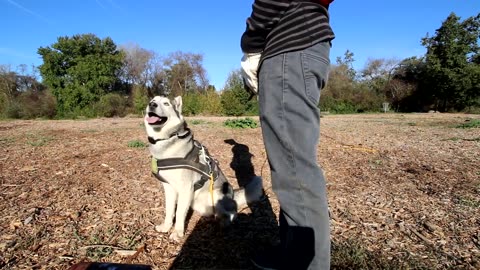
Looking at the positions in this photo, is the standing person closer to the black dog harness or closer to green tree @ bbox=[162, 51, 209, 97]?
the black dog harness

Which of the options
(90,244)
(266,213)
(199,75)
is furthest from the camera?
(199,75)

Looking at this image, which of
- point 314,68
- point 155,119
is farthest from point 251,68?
point 155,119

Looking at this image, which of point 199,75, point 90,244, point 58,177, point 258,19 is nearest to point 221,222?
point 90,244

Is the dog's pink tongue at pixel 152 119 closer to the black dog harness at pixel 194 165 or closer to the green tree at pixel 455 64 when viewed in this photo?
the black dog harness at pixel 194 165

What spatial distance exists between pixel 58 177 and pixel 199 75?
38417mm

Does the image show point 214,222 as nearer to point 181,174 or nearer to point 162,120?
point 181,174

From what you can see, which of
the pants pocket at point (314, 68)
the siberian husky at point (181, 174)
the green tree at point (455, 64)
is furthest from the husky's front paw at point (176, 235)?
the green tree at point (455, 64)

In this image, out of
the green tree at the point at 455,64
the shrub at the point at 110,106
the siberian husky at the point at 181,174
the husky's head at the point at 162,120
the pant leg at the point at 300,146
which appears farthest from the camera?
the green tree at the point at 455,64

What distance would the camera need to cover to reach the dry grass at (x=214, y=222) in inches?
93.4

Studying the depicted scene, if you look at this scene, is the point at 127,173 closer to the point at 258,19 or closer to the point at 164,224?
the point at 164,224

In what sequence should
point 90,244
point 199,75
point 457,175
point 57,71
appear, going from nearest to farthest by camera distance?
point 90,244 < point 457,175 < point 57,71 < point 199,75

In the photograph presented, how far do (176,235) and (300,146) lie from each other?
183 centimetres

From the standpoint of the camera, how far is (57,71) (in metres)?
27.7

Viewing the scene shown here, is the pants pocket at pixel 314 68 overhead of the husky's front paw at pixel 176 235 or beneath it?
overhead
